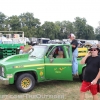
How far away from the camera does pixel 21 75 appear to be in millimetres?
5914

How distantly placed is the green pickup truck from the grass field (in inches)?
12.0

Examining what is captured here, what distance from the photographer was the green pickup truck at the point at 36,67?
18.9ft

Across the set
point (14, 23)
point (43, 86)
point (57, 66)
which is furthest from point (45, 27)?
point (57, 66)

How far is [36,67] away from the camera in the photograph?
6.12m

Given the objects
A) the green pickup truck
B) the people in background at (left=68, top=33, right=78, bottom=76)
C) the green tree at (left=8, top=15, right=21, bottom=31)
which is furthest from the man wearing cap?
the green tree at (left=8, top=15, right=21, bottom=31)

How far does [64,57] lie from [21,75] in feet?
5.70

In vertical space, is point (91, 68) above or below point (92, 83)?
above

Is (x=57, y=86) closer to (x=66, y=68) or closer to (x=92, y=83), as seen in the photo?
(x=66, y=68)

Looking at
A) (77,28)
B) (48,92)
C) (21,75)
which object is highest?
(77,28)

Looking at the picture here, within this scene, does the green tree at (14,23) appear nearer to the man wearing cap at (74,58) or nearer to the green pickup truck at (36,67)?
the man wearing cap at (74,58)

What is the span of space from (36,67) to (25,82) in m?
0.62

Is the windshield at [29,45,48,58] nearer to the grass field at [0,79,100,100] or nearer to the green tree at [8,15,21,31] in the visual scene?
the grass field at [0,79,100,100]

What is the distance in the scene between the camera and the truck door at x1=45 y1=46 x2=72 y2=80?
6.32m

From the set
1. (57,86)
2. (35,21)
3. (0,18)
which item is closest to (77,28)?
(35,21)
